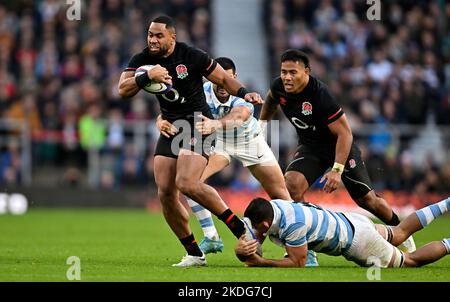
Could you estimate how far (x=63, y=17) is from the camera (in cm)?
2761

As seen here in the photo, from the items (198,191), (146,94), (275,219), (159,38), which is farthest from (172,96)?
(146,94)

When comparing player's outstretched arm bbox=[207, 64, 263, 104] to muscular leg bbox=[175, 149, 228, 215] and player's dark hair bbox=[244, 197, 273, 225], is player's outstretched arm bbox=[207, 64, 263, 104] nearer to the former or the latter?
muscular leg bbox=[175, 149, 228, 215]

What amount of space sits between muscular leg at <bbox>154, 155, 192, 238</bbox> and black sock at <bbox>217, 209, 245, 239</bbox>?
0.79 m

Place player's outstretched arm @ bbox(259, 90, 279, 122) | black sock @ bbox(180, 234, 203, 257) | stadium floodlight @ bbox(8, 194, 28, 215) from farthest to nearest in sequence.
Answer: stadium floodlight @ bbox(8, 194, 28, 215), player's outstretched arm @ bbox(259, 90, 279, 122), black sock @ bbox(180, 234, 203, 257)

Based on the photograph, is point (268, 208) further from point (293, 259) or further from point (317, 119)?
point (317, 119)

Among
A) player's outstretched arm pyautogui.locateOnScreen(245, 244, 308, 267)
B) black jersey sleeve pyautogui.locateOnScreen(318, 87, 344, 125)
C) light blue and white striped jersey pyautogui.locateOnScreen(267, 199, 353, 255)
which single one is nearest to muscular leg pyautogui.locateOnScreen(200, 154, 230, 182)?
black jersey sleeve pyautogui.locateOnScreen(318, 87, 344, 125)

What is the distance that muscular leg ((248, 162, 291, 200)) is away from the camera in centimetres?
1249

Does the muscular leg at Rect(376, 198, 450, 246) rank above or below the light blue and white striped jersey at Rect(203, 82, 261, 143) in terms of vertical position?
below

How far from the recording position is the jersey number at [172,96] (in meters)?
11.6

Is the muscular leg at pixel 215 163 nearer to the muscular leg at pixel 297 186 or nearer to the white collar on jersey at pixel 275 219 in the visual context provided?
the muscular leg at pixel 297 186

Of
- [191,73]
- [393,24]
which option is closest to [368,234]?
[191,73]

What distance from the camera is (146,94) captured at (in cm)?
2614

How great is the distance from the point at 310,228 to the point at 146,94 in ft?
52.6

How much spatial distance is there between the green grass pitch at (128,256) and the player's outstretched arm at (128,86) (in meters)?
1.97
